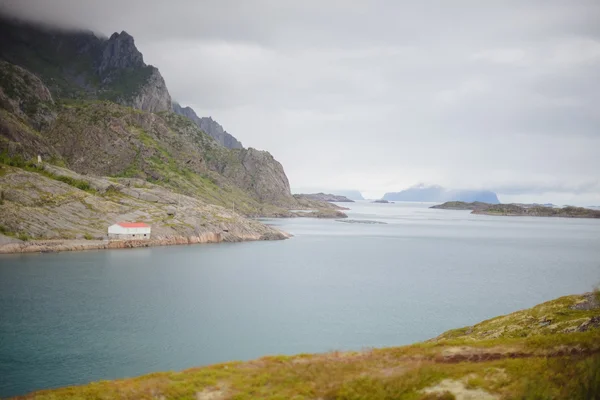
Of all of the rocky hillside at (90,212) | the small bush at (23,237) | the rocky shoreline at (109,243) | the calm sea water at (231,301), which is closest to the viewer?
the calm sea water at (231,301)

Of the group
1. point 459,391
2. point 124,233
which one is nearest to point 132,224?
point 124,233

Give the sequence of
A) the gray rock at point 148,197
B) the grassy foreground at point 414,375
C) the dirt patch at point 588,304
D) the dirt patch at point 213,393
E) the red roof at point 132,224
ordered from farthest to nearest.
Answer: the gray rock at point 148,197
the red roof at point 132,224
the dirt patch at point 588,304
the dirt patch at point 213,393
the grassy foreground at point 414,375

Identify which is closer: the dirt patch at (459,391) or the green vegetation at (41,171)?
the dirt patch at (459,391)

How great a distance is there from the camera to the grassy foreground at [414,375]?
17984mm

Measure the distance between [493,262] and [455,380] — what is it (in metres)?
114

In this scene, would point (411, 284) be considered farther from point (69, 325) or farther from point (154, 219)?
point (154, 219)

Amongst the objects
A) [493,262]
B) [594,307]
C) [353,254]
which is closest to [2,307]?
[594,307]

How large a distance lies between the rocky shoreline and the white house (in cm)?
200

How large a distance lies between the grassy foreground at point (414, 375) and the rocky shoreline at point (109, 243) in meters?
103

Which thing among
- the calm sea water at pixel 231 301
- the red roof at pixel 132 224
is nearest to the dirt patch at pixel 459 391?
the calm sea water at pixel 231 301

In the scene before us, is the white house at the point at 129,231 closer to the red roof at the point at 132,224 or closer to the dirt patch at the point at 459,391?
the red roof at the point at 132,224

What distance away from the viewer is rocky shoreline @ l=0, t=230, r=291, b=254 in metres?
109

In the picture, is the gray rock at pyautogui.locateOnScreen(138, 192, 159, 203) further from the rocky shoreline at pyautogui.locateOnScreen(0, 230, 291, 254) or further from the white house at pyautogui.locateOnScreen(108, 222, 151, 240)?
the rocky shoreline at pyautogui.locateOnScreen(0, 230, 291, 254)

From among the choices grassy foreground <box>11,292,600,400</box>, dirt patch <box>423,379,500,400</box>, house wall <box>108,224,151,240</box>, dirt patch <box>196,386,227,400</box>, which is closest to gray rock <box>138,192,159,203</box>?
house wall <box>108,224,151,240</box>
